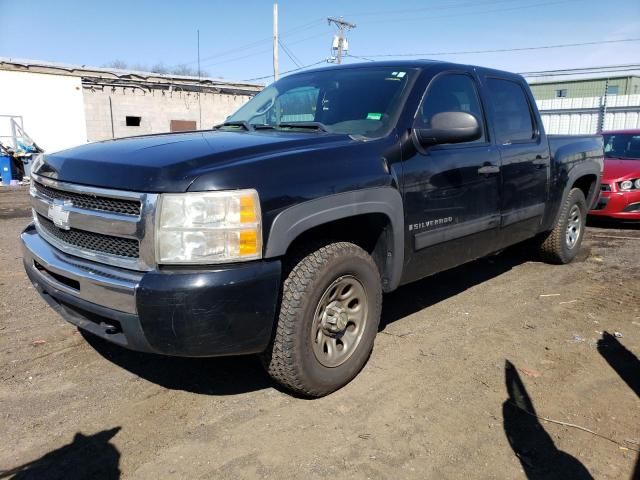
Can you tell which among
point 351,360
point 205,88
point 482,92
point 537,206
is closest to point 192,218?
point 351,360

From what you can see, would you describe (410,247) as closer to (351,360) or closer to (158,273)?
(351,360)

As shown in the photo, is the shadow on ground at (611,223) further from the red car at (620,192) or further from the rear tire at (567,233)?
the rear tire at (567,233)

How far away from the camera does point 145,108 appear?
2281cm

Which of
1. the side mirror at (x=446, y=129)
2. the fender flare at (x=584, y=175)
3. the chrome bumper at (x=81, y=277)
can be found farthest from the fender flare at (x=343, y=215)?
the fender flare at (x=584, y=175)

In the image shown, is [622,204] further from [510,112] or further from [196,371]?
[196,371]

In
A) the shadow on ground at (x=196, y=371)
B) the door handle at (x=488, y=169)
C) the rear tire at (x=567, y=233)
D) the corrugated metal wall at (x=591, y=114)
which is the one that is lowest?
the shadow on ground at (x=196, y=371)

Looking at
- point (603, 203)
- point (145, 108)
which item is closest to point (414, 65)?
point (603, 203)

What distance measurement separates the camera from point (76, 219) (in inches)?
107

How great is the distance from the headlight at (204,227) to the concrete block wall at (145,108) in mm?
20818

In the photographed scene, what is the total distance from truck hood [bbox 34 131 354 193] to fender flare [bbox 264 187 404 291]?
1.04 ft

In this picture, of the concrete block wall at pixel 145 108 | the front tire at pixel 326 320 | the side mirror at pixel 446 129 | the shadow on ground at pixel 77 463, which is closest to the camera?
the shadow on ground at pixel 77 463

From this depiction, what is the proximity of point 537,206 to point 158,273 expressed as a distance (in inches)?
147

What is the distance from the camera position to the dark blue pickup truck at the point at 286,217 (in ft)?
7.81

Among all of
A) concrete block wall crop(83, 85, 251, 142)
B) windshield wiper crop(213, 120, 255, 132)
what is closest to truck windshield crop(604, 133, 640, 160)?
windshield wiper crop(213, 120, 255, 132)
